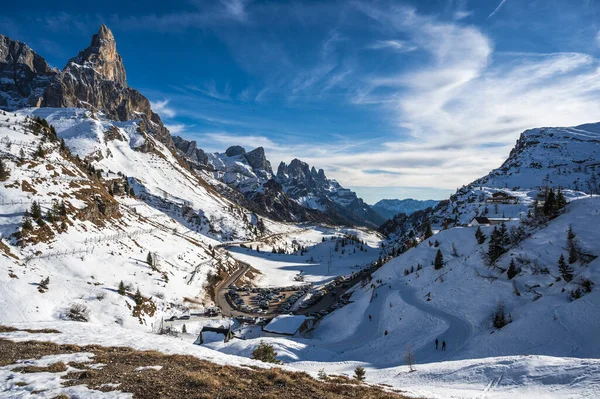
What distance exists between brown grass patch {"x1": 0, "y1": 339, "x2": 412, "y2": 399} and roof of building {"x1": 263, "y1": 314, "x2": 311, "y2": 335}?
4741cm

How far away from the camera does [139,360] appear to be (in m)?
20.1

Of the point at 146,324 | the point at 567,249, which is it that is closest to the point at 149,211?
the point at 146,324

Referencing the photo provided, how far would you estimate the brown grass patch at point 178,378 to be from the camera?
48.3ft

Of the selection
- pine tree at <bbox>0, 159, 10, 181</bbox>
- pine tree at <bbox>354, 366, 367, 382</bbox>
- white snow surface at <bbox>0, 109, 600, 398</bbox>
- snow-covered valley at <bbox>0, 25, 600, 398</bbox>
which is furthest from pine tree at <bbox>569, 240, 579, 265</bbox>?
pine tree at <bbox>0, 159, 10, 181</bbox>

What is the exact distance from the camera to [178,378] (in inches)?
639

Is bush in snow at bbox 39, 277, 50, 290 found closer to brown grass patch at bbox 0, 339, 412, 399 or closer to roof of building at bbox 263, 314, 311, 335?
brown grass patch at bbox 0, 339, 412, 399

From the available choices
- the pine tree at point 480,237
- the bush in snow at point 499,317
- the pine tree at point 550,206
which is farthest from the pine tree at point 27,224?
the pine tree at point 550,206

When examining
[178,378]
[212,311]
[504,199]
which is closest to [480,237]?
[212,311]

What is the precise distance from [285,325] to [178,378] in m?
56.1

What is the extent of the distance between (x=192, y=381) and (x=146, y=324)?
189ft

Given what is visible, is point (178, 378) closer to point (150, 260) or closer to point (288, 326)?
point (288, 326)

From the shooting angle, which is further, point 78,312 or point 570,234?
point 78,312

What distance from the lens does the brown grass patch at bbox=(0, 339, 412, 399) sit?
14.7m

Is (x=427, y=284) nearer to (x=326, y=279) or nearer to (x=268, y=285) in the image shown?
(x=268, y=285)
